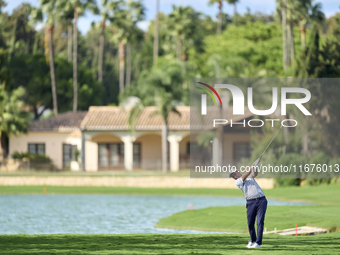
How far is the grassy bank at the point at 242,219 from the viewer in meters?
23.1

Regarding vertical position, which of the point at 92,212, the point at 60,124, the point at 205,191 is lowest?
the point at 205,191

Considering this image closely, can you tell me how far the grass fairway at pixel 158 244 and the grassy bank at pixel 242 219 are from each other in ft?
17.5

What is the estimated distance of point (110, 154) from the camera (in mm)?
57562

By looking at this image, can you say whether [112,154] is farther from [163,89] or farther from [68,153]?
[163,89]

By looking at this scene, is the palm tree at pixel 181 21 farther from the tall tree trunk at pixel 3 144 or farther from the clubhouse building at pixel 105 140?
the tall tree trunk at pixel 3 144

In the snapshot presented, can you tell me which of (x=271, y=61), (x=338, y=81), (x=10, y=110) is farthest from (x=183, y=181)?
(x=271, y=61)

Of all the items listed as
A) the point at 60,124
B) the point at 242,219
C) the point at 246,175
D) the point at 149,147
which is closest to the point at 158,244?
the point at 246,175

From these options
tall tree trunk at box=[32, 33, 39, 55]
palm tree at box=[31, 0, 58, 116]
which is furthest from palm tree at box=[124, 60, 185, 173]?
tall tree trunk at box=[32, 33, 39, 55]

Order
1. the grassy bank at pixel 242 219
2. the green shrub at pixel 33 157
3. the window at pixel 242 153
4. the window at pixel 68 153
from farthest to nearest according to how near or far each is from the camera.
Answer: the window at pixel 68 153 < the green shrub at pixel 33 157 < the window at pixel 242 153 < the grassy bank at pixel 242 219

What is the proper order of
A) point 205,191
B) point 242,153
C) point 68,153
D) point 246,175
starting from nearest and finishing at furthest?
point 246,175
point 205,191
point 242,153
point 68,153

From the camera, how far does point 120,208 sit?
33125 mm

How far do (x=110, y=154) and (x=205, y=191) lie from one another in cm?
1837

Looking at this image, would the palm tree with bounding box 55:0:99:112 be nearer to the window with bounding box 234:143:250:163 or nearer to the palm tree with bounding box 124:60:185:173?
the palm tree with bounding box 124:60:185:173

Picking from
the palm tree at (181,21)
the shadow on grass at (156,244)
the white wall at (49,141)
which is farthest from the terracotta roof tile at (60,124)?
the shadow on grass at (156,244)
